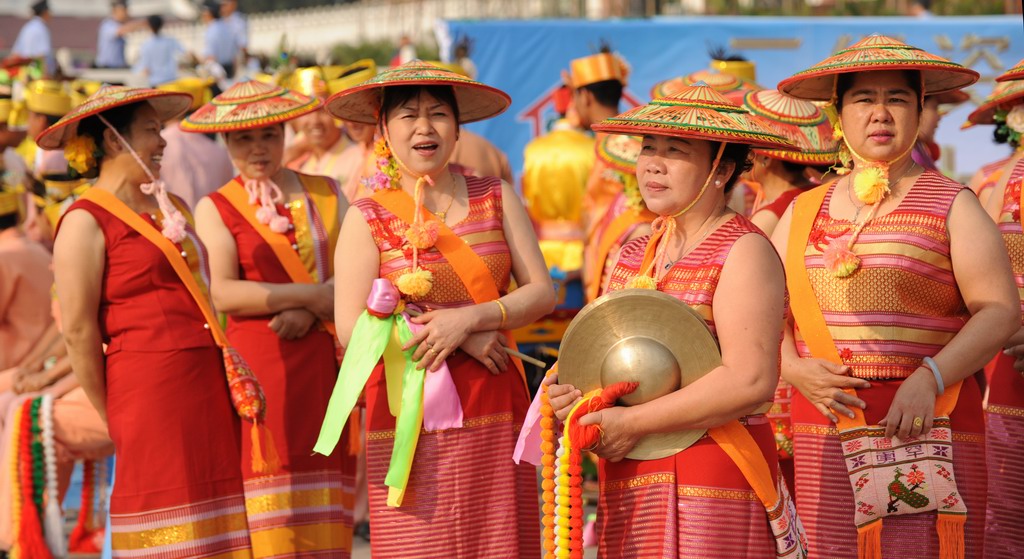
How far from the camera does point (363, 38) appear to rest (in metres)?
45.5

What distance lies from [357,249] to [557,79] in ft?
28.3

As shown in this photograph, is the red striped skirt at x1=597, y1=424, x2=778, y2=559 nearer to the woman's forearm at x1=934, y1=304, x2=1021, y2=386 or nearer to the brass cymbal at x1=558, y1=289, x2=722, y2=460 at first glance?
the brass cymbal at x1=558, y1=289, x2=722, y2=460

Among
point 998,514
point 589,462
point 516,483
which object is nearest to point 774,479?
point 516,483

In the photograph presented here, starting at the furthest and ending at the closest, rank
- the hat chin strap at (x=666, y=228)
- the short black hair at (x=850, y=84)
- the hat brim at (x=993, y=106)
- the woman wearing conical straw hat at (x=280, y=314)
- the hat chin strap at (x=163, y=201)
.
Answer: the woman wearing conical straw hat at (x=280, y=314), the hat brim at (x=993, y=106), the hat chin strap at (x=163, y=201), the short black hair at (x=850, y=84), the hat chin strap at (x=666, y=228)

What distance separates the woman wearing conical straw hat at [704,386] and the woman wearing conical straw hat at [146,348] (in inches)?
68.2

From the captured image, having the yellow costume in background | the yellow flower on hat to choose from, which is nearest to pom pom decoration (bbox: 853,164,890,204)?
the yellow flower on hat

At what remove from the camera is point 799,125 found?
5484 millimetres

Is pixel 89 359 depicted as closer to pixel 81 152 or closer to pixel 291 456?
pixel 81 152

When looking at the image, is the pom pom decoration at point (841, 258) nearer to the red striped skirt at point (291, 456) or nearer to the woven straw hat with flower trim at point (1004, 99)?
the woven straw hat with flower trim at point (1004, 99)

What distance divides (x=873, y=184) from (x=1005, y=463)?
63.9 inches

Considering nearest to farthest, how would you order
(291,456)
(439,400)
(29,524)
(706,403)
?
(706,403) → (439,400) → (291,456) → (29,524)

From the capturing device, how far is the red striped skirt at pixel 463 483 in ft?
14.3

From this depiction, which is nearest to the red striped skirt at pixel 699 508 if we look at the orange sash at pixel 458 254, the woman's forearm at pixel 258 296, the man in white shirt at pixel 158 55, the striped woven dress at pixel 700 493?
the striped woven dress at pixel 700 493

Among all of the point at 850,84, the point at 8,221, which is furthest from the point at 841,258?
the point at 8,221
